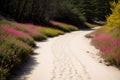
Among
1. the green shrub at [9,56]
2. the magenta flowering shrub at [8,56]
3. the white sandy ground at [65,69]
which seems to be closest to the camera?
the magenta flowering shrub at [8,56]

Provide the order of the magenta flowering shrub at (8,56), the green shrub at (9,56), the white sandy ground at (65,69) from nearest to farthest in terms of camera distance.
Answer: the magenta flowering shrub at (8,56)
the green shrub at (9,56)
the white sandy ground at (65,69)

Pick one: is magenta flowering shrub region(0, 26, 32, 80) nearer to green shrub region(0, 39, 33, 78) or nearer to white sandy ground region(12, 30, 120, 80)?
green shrub region(0, 39, 33, 78)

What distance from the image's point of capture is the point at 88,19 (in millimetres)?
64750

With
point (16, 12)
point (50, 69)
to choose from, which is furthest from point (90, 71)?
point (16, 12)

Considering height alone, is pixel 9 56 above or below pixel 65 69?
above

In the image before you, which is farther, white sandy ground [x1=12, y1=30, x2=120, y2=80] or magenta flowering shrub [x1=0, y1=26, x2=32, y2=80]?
white sandy ground [x1=12, y1=30, x2=120, y2=80]

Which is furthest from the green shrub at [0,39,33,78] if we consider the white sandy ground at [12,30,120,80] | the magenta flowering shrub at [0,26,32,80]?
the white sandy ground at [12,30,120,80]

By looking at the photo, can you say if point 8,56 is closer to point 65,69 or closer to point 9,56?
point 9,56

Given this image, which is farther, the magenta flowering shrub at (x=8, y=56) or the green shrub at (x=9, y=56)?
the green shrub at (x=9, y=56)

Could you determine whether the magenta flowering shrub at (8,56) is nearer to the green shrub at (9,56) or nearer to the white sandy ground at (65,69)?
the green shrub at (9,56)

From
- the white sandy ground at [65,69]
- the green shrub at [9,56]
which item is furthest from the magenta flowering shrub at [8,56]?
the white sandy ground at [65,69]

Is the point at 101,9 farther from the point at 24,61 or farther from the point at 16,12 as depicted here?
the point at 24,61

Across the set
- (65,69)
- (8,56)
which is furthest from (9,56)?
(65,69)

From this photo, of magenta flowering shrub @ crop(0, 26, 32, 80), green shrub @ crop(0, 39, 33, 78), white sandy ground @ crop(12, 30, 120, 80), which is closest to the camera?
magenta flowering shrub @ crop(0, 26, 32, 80)
